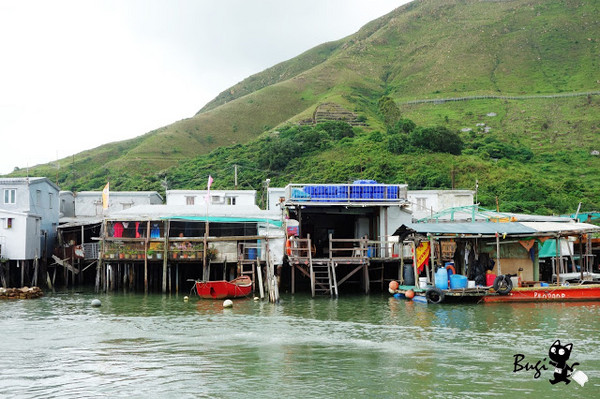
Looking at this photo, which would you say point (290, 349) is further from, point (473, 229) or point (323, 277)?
point (323, 277)

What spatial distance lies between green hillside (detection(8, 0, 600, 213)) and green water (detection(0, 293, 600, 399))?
39.6 meters

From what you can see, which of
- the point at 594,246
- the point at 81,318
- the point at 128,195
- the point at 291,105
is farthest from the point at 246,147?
the point at 81,318

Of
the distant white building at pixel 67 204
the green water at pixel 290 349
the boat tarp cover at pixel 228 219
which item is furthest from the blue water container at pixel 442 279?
the distant white building at pixel 67 204

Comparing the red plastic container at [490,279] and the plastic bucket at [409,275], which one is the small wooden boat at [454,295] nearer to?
the red plastic container at [490,279]

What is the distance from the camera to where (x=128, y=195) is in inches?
2341

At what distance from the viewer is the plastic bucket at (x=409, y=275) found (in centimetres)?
3812

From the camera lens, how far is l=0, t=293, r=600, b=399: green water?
16.8m

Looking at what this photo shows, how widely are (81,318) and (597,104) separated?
104 m

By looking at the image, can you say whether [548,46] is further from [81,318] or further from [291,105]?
[81,318]

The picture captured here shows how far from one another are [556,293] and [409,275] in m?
8.67

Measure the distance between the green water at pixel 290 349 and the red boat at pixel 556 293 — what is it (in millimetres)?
625

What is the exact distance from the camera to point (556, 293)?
1307 inches

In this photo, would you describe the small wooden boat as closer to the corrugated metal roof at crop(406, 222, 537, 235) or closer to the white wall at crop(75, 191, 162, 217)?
the corrugated metal roof at crop(406, 222, 537, 235)

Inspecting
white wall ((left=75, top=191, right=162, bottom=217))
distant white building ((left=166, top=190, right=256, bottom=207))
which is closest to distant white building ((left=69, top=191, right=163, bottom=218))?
white wall ((left=75, top=191, right=162, bottom=217))
